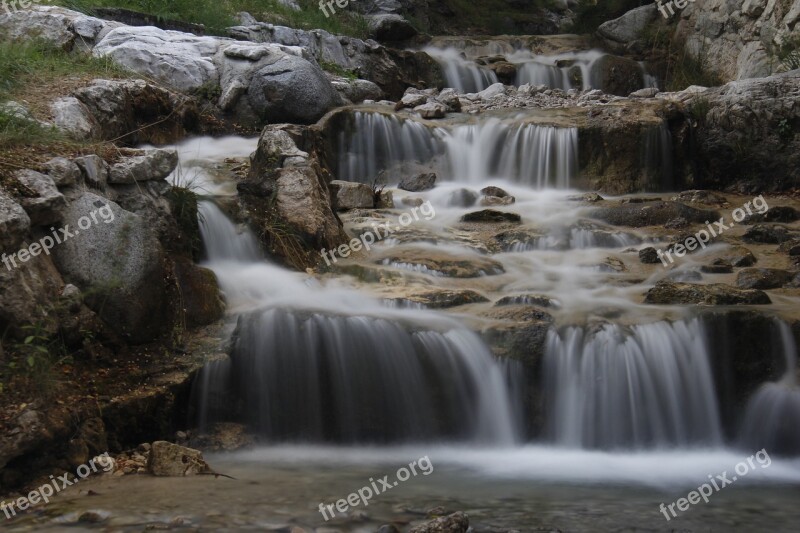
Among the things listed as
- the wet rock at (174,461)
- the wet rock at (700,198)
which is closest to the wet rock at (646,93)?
the wet rock at (700,198)

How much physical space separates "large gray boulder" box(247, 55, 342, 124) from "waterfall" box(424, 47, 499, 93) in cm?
511

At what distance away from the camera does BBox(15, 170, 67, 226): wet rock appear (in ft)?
17.3

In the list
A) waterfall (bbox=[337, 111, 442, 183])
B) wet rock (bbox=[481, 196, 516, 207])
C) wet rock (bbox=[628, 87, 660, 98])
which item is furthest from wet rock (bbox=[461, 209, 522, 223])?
wet rock (bbox=[628, 87, 660, 98])

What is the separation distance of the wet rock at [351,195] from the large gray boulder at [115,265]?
3.84 metres

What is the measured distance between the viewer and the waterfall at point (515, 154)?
36.8 ft

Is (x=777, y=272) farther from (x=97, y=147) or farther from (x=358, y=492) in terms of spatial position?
(x=97, y=147)

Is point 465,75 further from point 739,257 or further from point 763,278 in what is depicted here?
point 763,278

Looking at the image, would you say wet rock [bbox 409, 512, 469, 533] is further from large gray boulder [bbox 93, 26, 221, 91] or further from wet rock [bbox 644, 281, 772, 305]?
large gray boulder [bbox 93, 26, 221, 91]

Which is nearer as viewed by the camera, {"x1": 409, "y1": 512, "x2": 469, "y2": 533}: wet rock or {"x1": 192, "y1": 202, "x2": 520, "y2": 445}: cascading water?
{"x1": 409, "y1": 512, "x2": 469, "y2": 533}: wet rock

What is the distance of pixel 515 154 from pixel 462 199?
1.50m

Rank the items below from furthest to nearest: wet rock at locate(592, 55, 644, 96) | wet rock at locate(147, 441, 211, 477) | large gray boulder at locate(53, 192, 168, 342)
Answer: wet rock at locate(592, 55, 644, 96), large gray boulder at locate(53, 192, 168, 342), wet rock at locate(147, 441, 211, 477)

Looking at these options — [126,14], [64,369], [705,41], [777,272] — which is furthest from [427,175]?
[705,41]

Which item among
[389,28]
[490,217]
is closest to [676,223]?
[490,217]

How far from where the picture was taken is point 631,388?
233 inches
